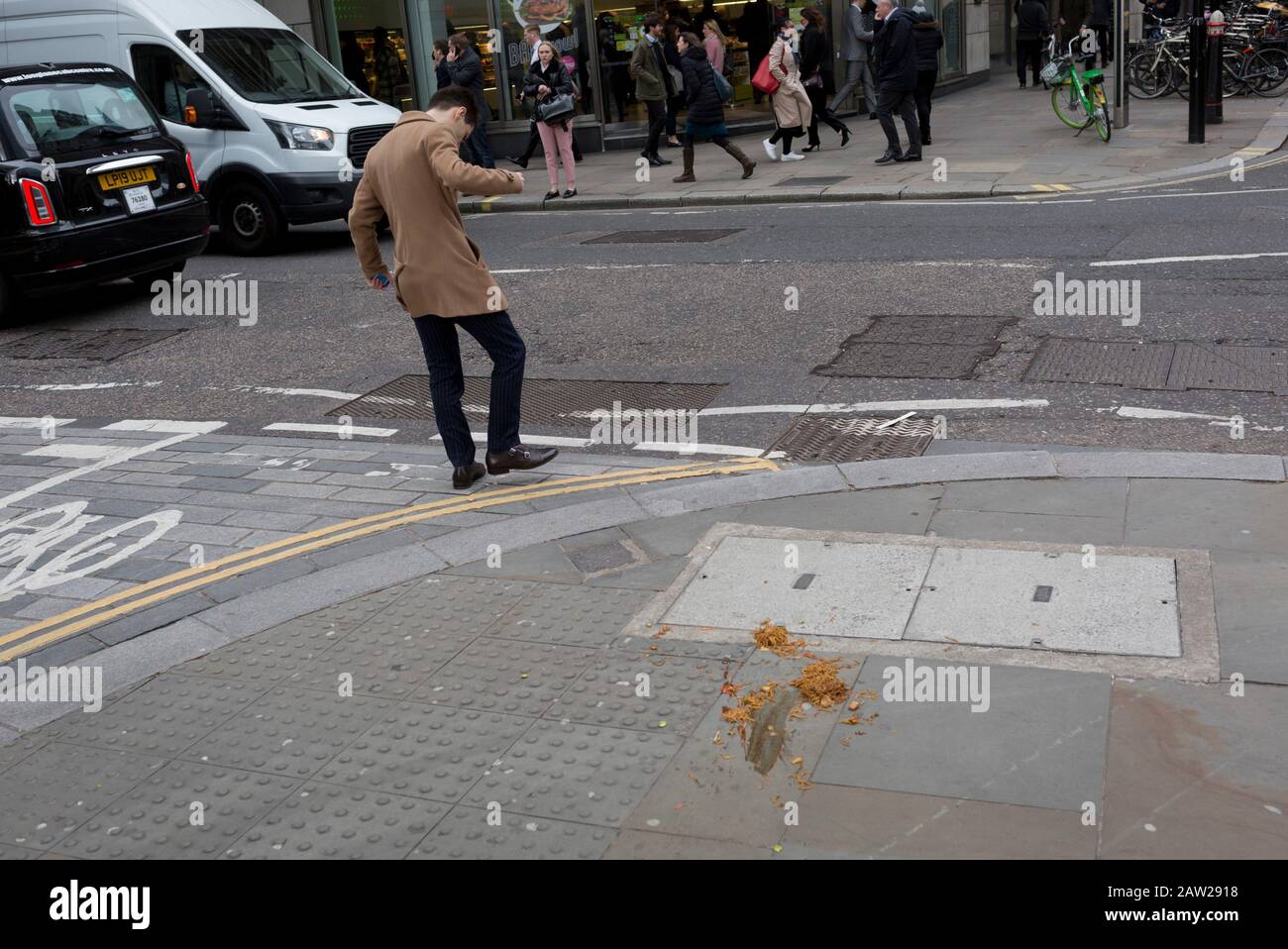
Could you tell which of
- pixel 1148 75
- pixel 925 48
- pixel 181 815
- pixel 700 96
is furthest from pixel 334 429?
pixel 1148 75

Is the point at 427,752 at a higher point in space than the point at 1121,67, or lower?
lower

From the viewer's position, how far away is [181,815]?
377cm

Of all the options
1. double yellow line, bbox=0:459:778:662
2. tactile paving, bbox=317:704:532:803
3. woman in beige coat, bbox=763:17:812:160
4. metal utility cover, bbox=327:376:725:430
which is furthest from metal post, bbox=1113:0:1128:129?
tactile paving, bbox=317:704:532:803

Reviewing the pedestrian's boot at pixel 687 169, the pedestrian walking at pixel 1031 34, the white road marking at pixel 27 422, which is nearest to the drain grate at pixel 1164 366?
the white road marking at pixel 27 422

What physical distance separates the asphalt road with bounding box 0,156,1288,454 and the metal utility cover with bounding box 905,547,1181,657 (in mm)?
1761

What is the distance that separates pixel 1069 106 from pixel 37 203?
12985 millimetres

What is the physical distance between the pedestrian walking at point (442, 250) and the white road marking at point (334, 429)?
117 centimetres

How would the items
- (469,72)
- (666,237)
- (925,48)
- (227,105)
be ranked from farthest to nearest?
(469,72) < (925,48) < (227,105) < (666,237)

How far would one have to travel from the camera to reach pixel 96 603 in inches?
211

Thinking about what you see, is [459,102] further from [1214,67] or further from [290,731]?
[1214,67]

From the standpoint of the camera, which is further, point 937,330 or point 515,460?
point 937,330

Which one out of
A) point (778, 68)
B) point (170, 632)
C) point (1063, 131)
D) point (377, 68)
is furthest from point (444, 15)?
point (170, 632)

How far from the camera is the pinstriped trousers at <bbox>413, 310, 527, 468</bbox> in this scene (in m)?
6.26
